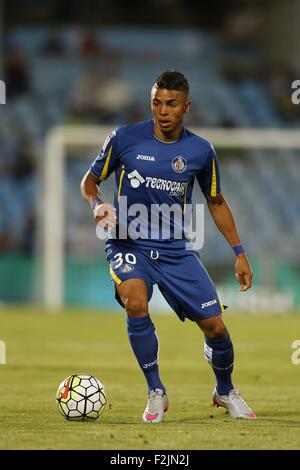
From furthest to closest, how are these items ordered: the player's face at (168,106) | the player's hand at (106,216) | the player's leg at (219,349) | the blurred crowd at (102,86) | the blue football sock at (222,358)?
the blurred crowd at (102,86) < the blue football sock at (222,358) < the player's leg at (219,349) < the player's face at (168,106) < the player's hand at (106,216)

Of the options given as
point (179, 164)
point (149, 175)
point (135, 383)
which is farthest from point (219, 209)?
point (135, 383)

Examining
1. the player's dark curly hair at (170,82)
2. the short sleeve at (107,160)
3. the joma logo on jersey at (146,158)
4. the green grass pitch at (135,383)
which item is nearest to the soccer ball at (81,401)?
the green grass pitch at (135,383)

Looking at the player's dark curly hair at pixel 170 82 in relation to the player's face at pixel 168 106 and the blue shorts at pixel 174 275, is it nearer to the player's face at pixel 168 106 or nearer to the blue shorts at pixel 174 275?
the player's face at pixel 168 106

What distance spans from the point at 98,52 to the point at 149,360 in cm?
2189

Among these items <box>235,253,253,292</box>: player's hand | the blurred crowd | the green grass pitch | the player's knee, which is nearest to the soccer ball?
the green grass pitch

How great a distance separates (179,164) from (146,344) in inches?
46.5

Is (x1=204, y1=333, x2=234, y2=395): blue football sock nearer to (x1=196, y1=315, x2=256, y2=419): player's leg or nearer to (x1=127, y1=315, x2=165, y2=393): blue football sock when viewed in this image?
(x1=196, y1=315, x2=256, y2=419): player's leg

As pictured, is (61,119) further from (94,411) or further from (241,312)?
(94,411)

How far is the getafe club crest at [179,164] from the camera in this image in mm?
7445

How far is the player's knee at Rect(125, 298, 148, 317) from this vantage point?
23.4 ft

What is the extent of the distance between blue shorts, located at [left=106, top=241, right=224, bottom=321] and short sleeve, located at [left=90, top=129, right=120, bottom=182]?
520 millimetres

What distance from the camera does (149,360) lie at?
7.28 metres

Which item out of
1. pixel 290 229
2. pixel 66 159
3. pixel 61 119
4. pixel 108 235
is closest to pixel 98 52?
pixel 61 119

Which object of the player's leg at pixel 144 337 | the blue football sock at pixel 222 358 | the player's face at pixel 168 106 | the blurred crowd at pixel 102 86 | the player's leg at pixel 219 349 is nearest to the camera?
the player's leg at pixel 144 337
